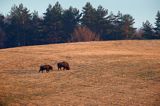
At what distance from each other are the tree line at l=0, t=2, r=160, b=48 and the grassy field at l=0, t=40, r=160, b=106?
37.7 meters

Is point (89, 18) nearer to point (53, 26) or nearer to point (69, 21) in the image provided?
point (69, 21)

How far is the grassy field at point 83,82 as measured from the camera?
2586 cm

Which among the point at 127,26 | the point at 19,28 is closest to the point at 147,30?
the point at 127,26

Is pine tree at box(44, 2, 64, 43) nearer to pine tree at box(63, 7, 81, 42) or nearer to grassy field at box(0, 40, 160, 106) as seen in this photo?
pine tree at box(63, 7, 81, 42)

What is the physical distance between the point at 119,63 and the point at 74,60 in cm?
597

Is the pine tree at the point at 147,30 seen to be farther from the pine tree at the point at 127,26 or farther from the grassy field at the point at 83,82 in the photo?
the grassy field at the point at 83,82

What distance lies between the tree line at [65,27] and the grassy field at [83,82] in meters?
37.7

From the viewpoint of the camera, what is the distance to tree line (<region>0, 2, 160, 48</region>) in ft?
273

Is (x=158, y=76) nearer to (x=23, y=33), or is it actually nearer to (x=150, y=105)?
(x=150, y=105)

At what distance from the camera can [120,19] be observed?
292ft

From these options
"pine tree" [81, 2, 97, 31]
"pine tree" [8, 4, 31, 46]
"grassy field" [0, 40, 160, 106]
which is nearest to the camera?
"grassy field" [0, 40, 160, 106]

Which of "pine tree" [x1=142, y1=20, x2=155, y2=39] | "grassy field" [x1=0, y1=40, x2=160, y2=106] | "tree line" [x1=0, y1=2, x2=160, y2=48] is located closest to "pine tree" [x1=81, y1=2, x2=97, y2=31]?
"tree line" [x1=0, y1=2, x2=160, y2=48]

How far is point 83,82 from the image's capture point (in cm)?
3072

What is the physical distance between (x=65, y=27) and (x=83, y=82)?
56.1m
